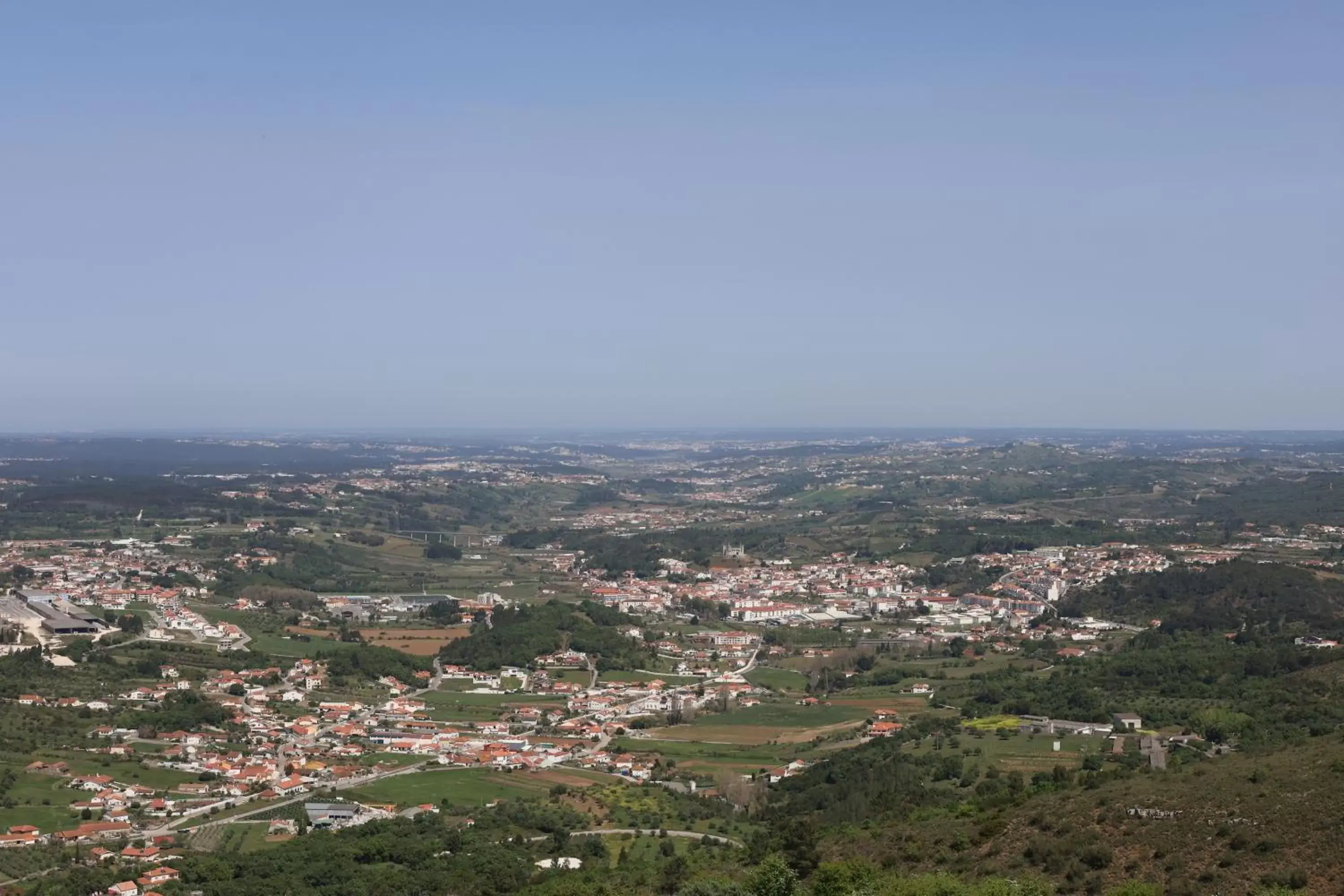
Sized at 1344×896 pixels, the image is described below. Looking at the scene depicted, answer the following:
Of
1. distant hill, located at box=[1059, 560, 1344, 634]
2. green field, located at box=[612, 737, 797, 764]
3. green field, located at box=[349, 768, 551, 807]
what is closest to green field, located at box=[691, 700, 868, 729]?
green field, located at box=[612, 737, 797, 764]

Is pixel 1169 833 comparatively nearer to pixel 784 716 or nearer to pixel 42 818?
pixel 42 818

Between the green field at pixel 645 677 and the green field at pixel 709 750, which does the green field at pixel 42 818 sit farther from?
the green field at pixel 645 677

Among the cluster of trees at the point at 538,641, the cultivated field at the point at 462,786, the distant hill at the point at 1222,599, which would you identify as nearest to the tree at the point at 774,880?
the cultivated field at the point at 462,786

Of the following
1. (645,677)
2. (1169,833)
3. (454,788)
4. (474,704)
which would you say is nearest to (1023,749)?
(454,788)

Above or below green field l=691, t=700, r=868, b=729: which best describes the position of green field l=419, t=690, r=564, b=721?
below

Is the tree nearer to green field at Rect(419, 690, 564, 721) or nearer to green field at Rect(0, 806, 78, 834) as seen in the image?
green field at Rect(0, 806, 78, 834)

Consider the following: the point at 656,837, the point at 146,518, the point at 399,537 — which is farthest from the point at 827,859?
the point at 146,518
